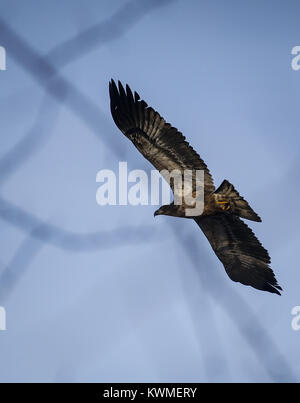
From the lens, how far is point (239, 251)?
31.7 ft

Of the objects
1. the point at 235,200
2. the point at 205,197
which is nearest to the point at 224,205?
the point at 235,200

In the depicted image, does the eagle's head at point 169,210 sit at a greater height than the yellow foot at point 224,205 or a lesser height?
greater

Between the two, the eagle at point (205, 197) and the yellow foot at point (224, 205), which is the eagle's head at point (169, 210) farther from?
the yellow foot at point (224, 205)

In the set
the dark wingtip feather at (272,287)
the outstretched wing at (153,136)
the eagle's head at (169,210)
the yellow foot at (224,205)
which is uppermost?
the outstretched wing at (153,136)

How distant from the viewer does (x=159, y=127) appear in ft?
29.1

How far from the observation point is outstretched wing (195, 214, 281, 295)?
941 cm

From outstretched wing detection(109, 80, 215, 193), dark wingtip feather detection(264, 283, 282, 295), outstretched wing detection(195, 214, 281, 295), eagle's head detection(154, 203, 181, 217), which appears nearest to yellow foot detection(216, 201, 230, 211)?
outstretched wing detection(109, 80, 215, 193)

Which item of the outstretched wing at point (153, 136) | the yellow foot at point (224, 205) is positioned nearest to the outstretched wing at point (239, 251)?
the yellow foot at point (224, 205)

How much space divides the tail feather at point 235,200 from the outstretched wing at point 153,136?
0.32 metres

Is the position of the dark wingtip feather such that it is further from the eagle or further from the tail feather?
the tail feather

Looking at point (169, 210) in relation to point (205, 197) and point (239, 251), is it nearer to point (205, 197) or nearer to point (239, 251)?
point (205, 197)

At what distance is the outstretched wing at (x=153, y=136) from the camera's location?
8820 millimetres
